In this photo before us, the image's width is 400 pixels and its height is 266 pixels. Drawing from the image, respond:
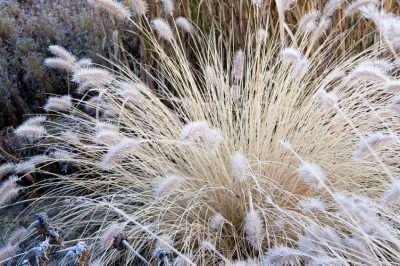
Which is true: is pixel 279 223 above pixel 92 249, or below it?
above

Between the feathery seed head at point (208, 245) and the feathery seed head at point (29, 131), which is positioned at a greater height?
the feathery seed head at point (29, 131)

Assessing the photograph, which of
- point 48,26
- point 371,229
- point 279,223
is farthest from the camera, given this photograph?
point 48,26

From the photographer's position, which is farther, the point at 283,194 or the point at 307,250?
the point at 283,194

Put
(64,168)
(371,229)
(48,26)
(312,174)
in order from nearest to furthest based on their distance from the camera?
(312,174) → (371,229) → (64,168) → (48,26)

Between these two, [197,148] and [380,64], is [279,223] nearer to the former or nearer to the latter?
[197,148]

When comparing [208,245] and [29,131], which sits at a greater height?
[29,131]

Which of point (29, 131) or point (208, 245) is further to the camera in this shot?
point (29, 131)

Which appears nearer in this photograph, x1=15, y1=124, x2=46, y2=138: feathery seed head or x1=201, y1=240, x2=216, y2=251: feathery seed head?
x1=201, y1=240, x2=216, y2=251: feathery seed head

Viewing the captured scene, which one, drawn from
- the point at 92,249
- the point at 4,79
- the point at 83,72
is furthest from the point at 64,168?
the point at 4,79

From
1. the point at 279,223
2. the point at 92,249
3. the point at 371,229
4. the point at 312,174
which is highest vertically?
the point at 312,174

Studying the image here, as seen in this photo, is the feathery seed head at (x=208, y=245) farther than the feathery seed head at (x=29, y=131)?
No

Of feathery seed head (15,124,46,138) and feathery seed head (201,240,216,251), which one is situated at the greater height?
feathery seed head (15,124,46,138)
